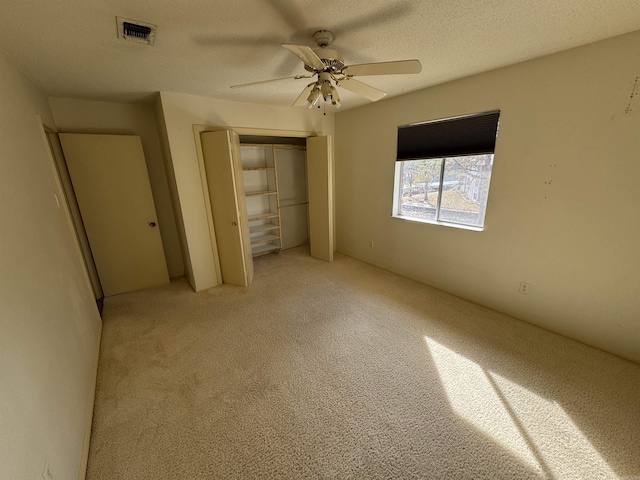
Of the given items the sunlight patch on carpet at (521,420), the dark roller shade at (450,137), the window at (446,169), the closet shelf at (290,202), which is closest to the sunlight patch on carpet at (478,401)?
the sunlight patch on carpet at (521,420)

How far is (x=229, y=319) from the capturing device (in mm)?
2609

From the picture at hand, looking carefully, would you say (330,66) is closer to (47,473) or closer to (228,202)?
(228,202)

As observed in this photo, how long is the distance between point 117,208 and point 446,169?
13.0 ft

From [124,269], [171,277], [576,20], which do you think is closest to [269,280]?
[171,277]

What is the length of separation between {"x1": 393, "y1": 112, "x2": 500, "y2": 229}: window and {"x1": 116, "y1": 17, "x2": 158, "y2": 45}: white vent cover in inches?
103

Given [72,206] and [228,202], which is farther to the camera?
[228,202]

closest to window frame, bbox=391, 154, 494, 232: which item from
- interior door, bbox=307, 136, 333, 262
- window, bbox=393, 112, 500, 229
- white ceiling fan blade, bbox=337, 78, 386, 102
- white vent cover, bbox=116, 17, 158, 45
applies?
window, bbox=393, 112, 500, 229

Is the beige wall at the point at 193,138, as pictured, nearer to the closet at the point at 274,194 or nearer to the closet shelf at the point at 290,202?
the closet at the point at 274,194

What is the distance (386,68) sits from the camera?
4.98 feet

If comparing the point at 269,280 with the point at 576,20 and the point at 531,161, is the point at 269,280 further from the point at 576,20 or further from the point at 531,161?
the point at 576,20

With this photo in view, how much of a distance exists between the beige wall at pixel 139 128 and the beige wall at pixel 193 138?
54 cm

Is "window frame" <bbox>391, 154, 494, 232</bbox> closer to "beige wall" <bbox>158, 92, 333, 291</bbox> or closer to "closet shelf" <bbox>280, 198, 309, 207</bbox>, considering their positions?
"beige wall" <bbox>158, 92, 333, 291</bbox>

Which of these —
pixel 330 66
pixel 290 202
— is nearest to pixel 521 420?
Answer: pixel 330 66

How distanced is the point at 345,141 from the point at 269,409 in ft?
11.7
